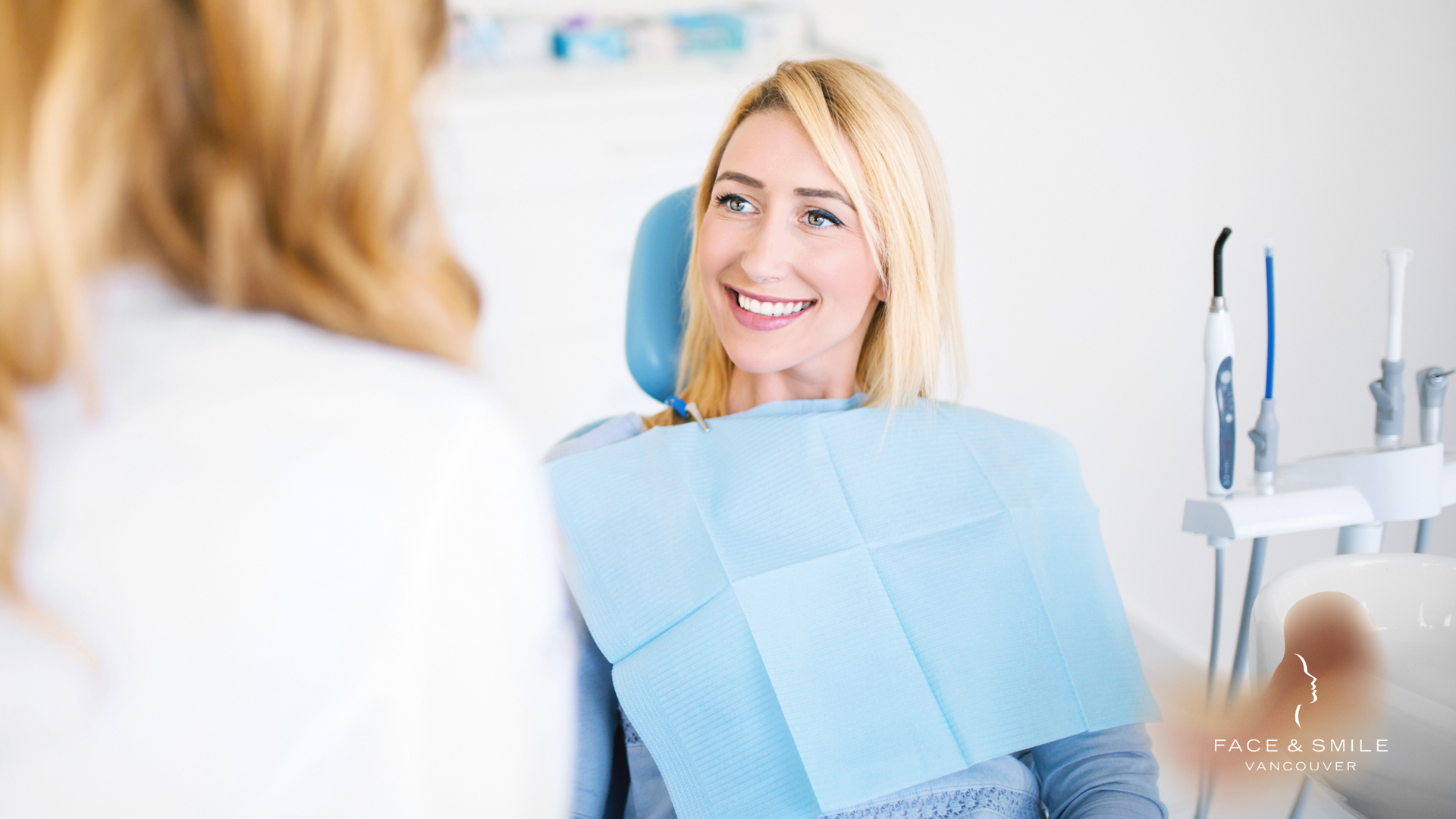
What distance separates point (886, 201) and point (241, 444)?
0.91m

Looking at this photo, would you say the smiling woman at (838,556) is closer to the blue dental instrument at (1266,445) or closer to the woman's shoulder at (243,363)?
the blue dental instrument at (1266,445)

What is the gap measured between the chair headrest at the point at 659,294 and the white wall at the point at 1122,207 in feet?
0.69

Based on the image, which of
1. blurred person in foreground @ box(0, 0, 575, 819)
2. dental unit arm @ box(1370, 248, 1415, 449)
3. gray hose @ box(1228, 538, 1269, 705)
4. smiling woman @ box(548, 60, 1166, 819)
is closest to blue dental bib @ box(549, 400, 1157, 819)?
smiling woman @ box(548, 60, 1166, 819)

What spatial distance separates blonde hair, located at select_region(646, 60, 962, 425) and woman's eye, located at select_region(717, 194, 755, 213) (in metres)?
0.07

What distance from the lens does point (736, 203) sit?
1.23 m

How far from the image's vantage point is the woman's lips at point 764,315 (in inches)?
47.5

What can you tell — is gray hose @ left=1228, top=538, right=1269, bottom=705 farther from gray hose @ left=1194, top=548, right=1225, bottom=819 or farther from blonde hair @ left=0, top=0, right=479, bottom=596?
blonde hair @ left=0, top=0, right=479, bottom=596

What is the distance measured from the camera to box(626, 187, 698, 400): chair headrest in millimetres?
1352

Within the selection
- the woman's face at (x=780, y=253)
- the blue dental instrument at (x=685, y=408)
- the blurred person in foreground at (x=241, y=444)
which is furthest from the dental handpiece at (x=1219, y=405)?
the blurred person in foreground at (x=241, y=444)

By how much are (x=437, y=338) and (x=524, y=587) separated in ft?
0.45

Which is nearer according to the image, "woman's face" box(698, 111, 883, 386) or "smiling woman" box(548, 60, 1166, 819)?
"smiling woman" box(548, 60, 1166, 819)

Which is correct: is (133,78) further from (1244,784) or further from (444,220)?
(1244,784)

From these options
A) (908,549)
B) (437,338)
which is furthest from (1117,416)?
(437,338)

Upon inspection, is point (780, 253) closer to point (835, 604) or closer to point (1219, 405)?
point (835, 604)
